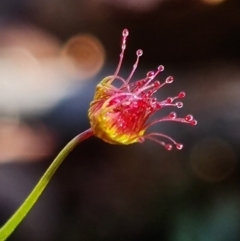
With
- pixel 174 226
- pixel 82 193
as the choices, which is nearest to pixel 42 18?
pixel 82 193

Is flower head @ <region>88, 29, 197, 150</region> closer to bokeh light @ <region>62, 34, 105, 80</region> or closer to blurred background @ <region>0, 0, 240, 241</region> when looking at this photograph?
blurred background @ <region>0, 0, 240, 241</region>

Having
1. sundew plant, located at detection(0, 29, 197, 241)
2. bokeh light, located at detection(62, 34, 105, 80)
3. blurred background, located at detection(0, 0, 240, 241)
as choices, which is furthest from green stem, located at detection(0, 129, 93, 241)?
bokeh light, located at detection(62, 34, 105, 80)

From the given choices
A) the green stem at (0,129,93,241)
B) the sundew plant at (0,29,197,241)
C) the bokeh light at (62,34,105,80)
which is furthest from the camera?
the bokeh light at (62,34,105,80)

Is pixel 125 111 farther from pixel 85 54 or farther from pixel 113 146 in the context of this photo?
pixel 85 54

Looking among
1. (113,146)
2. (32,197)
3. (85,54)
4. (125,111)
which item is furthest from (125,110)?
(85,54)

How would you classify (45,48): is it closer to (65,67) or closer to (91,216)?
(65,67)

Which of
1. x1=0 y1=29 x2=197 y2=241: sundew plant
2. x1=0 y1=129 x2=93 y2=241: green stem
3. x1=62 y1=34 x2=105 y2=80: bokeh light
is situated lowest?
x1=0 y1=129 x2=93 y2=241: green stem

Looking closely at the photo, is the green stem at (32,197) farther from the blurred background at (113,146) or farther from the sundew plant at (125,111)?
the blurred background at (113,146)

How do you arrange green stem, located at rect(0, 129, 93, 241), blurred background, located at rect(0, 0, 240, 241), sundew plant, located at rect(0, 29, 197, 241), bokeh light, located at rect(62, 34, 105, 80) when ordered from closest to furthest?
green stem, located at rect(0, 129, 93, 241)
sundew plant, located at rect(0, 29, 197, 241)
blurred background, located at rect(0, 0, 240, 241)
bokeh light, located at rect(62, 34, 105, 80)

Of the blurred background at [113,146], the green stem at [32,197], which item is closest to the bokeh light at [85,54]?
the blurred background at [113,146]
